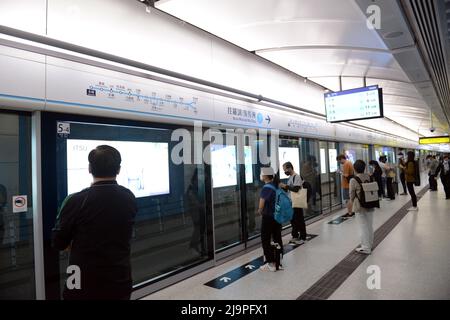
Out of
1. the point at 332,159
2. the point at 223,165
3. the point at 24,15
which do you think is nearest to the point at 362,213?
the point at 223,165

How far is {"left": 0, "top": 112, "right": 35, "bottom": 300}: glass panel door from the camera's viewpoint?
8.00 feet

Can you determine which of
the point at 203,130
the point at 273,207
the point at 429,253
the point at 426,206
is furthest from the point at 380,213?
the point at 203,130

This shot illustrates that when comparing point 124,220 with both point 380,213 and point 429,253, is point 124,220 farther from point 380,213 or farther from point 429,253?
point 380,213

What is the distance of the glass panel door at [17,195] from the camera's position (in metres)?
2.44

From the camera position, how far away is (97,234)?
1.60m

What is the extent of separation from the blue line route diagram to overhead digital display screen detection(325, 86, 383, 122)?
11.6 ft

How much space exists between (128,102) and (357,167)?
357 centimetres

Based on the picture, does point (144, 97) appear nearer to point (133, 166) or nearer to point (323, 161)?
point (133, 166)

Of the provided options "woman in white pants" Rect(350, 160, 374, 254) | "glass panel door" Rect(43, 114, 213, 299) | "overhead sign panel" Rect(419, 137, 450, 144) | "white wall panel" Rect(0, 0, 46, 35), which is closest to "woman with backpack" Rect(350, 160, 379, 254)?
"woman in white pants" Rect(350, 160, 374, 254)

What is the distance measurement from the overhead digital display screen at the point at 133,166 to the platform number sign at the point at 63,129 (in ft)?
0.28

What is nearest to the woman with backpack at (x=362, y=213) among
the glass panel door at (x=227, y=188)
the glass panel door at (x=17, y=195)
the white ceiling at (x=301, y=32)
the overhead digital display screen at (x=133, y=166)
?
the glass panel door at (x=227, y=188)

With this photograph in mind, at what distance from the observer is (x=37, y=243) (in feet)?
8.09

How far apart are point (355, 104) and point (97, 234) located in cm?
554

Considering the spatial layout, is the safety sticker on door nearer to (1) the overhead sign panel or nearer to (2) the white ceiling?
(2) the white ceiling
